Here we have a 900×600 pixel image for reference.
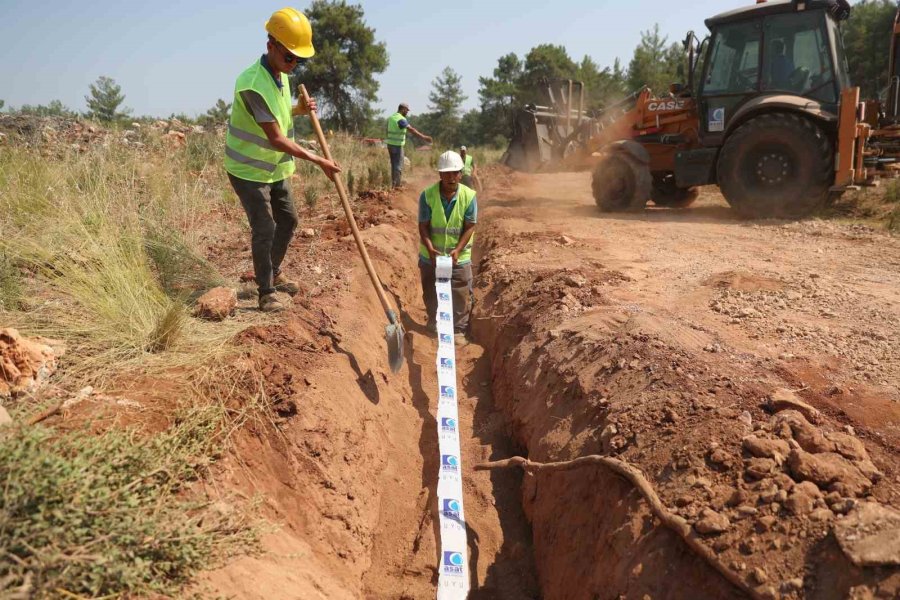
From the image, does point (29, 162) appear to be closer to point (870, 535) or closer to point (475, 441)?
point (475, 441)

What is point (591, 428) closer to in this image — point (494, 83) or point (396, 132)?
point (396, 132)

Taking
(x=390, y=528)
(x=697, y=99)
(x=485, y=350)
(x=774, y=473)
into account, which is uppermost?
(x=697, y=99)

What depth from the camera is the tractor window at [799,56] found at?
8767 mm

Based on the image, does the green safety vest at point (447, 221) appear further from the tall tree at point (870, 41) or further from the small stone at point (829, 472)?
the tall tree at point (870, 41)

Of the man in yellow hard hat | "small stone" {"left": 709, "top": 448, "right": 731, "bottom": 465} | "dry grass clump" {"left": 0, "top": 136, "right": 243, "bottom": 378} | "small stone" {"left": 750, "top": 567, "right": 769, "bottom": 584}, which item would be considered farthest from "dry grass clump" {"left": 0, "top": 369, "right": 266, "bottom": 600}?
the man in yellow hard hat

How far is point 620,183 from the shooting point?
10758mm

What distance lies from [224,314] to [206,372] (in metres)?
1.14

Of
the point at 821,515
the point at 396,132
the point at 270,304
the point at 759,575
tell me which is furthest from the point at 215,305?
the point at 396,132

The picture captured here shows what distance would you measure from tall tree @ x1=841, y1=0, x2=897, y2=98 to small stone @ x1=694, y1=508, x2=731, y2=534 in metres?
27.6

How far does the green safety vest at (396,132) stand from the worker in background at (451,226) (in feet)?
21.1

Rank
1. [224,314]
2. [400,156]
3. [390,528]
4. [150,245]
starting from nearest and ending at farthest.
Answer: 1. [390,528]
2. [224,314]
3. [150,245]
4. [400,156]

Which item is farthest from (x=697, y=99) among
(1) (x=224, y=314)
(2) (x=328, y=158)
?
(1) (x=224, y=314)

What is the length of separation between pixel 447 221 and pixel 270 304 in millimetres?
2046

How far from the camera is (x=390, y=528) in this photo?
13.5ft
